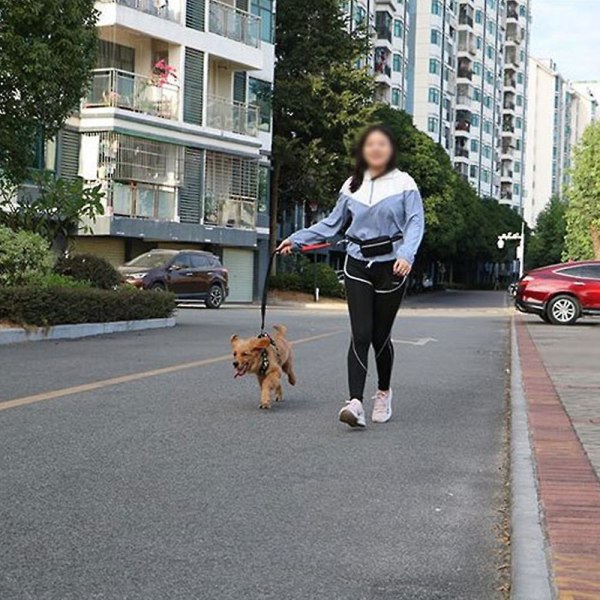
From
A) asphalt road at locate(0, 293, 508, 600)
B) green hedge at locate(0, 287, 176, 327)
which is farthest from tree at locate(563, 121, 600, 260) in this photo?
asphalt road at locate(0, 293, 508, 600)

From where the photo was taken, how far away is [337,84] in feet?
154

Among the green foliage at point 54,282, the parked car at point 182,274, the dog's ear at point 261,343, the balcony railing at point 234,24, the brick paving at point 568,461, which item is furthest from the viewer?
the balcony railing at point 234,24

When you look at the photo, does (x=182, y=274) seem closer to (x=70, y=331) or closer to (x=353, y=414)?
(x=70, y=331)

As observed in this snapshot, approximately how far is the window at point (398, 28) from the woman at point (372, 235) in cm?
8573

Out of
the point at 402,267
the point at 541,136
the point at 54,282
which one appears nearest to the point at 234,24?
the point at 54,282

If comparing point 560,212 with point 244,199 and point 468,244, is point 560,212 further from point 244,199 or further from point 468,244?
point 244,199

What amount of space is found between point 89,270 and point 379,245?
40.4 feet

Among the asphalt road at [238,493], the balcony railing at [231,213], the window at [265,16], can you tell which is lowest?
the asphalt road at [238,493]

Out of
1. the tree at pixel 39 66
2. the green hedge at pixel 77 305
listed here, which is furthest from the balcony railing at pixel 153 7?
the green hedge at pixel 77 305

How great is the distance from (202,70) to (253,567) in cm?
3556

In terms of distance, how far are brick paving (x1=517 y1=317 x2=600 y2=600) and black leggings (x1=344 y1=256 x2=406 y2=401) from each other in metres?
1.22

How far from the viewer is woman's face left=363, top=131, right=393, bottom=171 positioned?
7191 mm

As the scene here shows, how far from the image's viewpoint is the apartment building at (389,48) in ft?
283

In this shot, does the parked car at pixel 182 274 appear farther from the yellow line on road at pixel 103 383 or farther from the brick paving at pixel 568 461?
the brick paving at pixel 568 461
